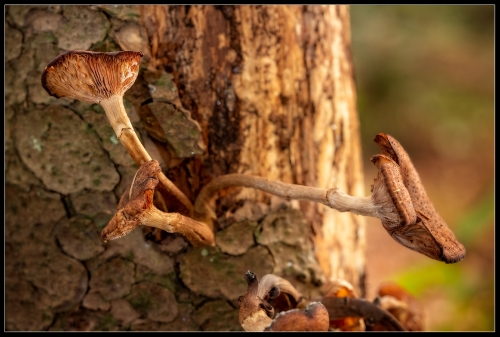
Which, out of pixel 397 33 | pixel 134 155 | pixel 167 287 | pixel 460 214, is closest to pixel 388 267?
pixel 460 214

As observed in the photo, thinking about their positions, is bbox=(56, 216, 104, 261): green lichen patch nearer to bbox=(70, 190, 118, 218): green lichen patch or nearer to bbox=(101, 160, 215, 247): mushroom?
bbox=(70, 190, 118, 218): green lichen patch

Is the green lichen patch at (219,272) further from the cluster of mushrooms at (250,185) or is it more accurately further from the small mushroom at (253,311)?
the small mushroom at (253,311)

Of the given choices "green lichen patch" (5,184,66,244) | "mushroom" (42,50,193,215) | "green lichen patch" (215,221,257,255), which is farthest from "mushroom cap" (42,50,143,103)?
"green lichen patch" (215,221,257,255)

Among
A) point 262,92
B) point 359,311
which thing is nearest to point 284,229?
point 359,311

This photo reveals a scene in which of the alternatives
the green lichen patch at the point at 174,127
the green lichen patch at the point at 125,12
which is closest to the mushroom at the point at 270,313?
the green lichen patch at the point at 174,127

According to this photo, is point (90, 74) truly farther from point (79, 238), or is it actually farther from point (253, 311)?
point (253, 311)

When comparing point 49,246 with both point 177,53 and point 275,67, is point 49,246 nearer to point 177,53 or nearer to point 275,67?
point 177,53
